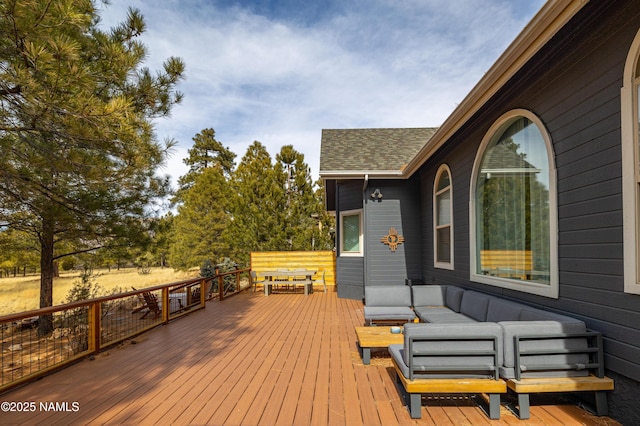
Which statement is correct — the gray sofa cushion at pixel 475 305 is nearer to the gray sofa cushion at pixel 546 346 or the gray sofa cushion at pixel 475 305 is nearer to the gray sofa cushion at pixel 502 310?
the gray sofa cushion at pixel 502 310

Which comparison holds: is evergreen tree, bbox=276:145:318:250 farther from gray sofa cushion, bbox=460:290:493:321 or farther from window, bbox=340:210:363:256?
gray sofa cushion, bbox=460:290:493:321

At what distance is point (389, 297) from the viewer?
16.6 ft

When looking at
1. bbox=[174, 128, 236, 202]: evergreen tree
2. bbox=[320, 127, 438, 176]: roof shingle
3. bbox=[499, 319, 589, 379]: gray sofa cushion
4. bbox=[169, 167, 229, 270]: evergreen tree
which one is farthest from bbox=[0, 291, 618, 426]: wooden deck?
bbox=[174, 128, 236, 202]: evergreen tree

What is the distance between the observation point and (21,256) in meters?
7.12

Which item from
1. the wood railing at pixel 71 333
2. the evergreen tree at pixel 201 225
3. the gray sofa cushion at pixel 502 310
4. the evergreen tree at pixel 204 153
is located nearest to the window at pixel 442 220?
the gray sofa cushion at pixel 502 310

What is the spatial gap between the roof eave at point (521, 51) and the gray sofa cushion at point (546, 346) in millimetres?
2247

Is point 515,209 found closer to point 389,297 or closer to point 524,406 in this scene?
point 524,406

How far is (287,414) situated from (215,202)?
16.3 m

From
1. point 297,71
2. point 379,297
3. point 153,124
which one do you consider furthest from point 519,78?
point 297,71

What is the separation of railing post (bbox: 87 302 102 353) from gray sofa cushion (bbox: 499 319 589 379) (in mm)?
4640

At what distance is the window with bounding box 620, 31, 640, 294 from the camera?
213 centimetres

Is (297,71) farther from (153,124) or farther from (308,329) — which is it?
(308,329)

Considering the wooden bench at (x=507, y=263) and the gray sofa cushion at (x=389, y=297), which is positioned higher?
the wooden bench at (x=507, y=263)

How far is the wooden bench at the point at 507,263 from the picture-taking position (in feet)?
11.3
